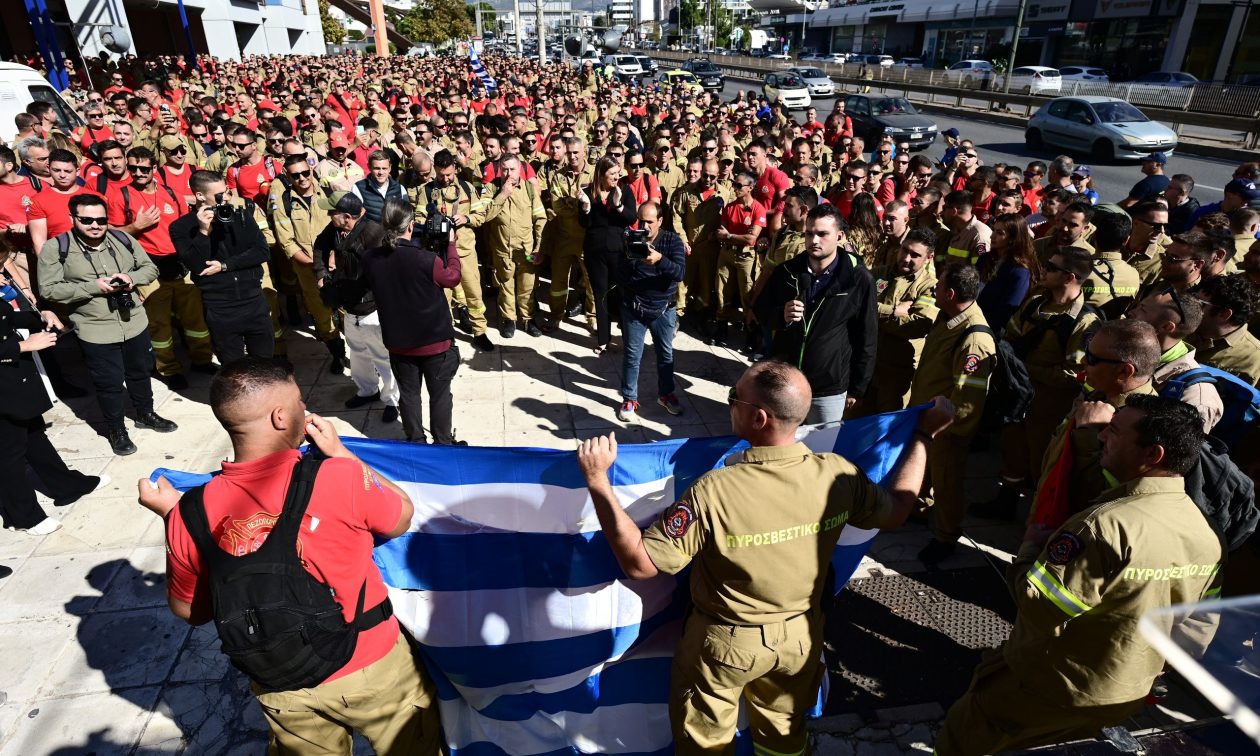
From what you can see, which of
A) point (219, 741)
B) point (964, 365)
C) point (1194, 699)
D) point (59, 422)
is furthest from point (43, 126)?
point (1194, 699)

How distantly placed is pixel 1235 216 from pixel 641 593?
6.18 m

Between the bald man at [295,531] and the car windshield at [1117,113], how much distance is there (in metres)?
22.1

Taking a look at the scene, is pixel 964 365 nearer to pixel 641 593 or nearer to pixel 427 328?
pixel 641 593

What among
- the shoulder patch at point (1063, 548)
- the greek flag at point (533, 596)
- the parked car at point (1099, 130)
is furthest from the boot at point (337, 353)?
the parked car at point (1099, 130)

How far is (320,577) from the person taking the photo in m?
2.18

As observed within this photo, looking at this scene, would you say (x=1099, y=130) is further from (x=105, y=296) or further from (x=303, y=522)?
(x=303, y=522)

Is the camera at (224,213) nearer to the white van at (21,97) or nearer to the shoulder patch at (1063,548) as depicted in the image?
the shoulder patch at (1063,548)

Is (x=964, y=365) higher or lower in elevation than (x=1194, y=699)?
higher

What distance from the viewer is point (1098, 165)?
18.3 metres

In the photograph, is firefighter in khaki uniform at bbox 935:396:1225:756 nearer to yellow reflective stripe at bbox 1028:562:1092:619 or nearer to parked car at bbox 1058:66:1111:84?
yellow reflective stripe at bbox 1028:562:1092:619

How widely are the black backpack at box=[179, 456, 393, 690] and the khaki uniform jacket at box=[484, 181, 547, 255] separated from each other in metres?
5.66

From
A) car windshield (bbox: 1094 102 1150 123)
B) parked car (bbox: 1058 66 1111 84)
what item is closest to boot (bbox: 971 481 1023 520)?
car windshield (bbox: 1094 102 1150 123)

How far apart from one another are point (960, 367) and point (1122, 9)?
4770cm

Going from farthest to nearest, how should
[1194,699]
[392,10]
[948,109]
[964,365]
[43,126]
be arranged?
1. [392,10]
2. [948,109]
3. [43,126]
4. [964,365]
5. [1194,699]
